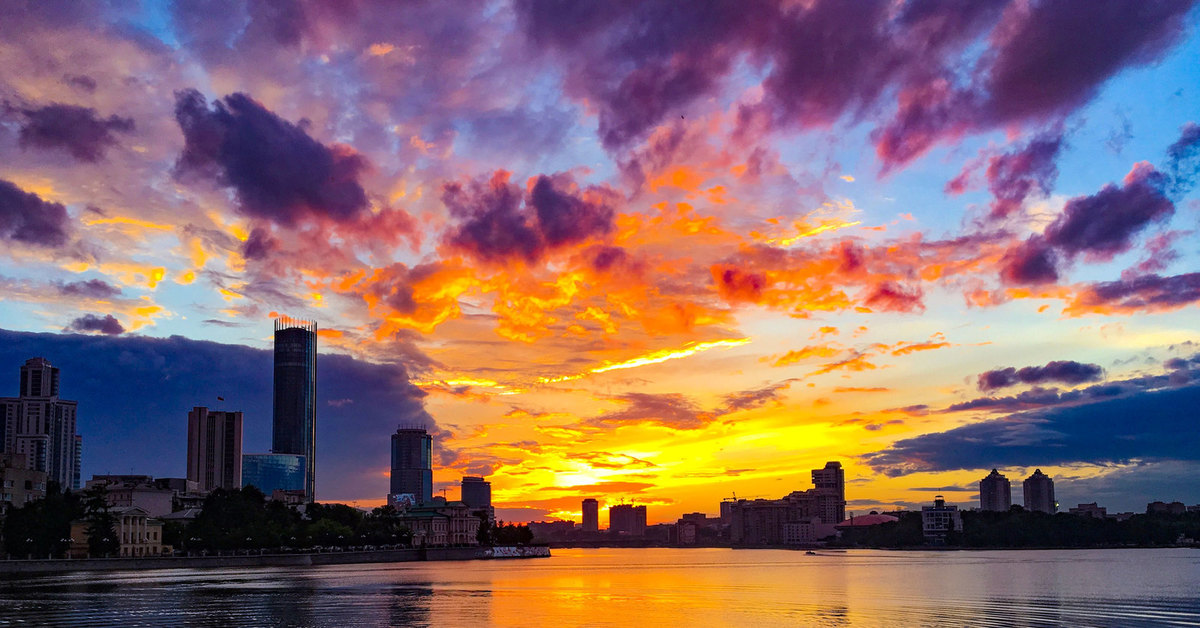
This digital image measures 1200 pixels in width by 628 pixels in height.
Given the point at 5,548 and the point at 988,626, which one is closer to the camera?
the point at 988,626

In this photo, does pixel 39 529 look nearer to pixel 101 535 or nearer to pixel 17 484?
pixel 101 535

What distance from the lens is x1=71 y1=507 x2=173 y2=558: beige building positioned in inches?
6383

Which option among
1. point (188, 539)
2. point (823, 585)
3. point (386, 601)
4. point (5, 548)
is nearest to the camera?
point (386, 601)

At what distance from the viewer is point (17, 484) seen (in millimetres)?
163500

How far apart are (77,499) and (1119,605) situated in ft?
498

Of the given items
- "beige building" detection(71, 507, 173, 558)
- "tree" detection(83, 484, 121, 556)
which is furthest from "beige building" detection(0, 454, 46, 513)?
"tree" detection(83, 484, 121, 556)

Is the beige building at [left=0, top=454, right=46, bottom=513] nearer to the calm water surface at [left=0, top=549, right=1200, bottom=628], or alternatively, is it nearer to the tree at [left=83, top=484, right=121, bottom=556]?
the tree at [left=83, top=484, right=121, bottom=556]

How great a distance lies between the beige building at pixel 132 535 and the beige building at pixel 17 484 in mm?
9486

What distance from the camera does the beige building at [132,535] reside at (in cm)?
16212

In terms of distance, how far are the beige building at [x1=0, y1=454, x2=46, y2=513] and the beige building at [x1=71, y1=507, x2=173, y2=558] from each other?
31.1 feet

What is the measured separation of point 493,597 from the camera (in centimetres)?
10488

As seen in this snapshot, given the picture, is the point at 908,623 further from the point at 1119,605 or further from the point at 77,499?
the point at 77,499

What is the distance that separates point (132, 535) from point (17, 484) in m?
19.2

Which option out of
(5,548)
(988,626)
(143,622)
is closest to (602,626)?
(988,626)
